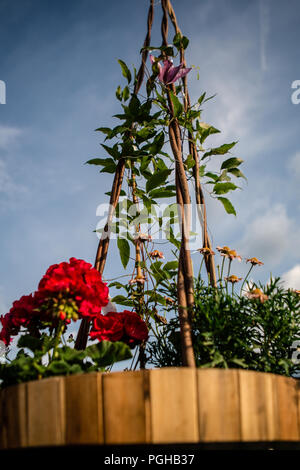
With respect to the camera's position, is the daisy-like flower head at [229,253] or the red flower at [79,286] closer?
the red flower at [79,286]

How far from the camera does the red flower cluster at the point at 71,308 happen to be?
1487 mm

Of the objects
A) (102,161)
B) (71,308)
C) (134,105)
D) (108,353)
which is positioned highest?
(134,105)

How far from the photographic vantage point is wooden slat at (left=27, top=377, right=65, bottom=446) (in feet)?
3.50

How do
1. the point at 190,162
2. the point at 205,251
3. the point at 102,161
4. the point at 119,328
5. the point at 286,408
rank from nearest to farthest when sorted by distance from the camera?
the point at 286,408
the point at 119,328
the point at 205,251
the point at 190,162
the point at 102,161

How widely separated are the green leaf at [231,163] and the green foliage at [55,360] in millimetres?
1070

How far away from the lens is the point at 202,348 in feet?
5.06

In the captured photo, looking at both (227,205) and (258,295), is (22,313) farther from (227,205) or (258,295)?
(227,205)

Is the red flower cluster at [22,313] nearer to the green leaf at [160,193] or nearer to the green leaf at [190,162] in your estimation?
the green leaf at [160,193]

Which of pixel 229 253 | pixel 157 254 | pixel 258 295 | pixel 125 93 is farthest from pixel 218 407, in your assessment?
pixel 125 93

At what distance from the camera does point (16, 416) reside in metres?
1.12

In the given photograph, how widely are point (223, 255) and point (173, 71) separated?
2.68 ft

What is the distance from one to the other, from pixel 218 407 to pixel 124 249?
1131 mm

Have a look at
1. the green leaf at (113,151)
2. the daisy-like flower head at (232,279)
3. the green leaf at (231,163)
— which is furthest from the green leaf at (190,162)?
the daisy-like flower head at (232,279)

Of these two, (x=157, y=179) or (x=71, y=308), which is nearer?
(x=71, y=308)
